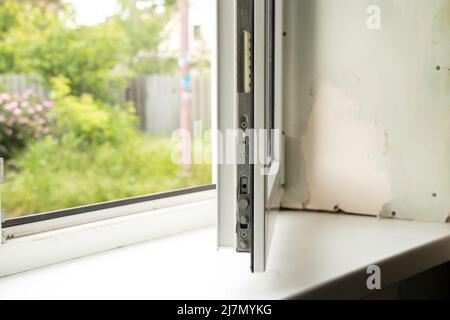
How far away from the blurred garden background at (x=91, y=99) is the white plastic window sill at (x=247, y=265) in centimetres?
331

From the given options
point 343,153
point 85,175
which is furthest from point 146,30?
point 343,153

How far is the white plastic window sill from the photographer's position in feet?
3.00

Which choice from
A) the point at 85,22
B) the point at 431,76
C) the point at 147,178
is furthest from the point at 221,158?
the point at 85,22

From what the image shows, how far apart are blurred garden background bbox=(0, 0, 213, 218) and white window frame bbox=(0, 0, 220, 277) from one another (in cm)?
318

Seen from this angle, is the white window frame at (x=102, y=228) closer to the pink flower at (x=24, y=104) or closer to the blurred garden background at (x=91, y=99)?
the blurred garden background at (x=91, y=99)

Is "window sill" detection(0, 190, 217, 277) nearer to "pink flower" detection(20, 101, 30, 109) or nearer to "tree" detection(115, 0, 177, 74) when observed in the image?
"pink flower" detection(20, 101, 30, 109)

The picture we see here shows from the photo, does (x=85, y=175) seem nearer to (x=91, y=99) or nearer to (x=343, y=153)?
(x=91, y=99)

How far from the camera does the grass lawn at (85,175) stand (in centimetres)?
438

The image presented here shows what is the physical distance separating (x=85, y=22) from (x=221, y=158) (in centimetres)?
462

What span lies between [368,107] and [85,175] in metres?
3.66

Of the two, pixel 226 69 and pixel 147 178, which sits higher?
pixel 226 69

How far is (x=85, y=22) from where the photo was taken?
5156 mm

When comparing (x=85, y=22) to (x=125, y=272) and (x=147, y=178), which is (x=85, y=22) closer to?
(x=147, y=178)

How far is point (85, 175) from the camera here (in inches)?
183
